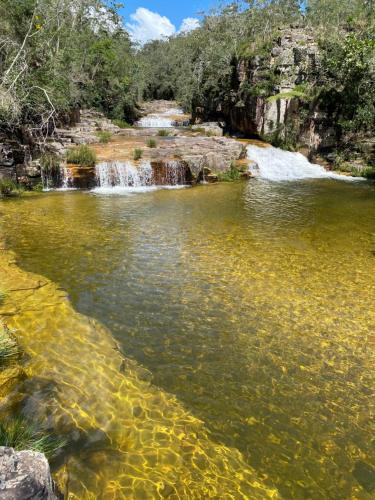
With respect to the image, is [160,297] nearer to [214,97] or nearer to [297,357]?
[297,357]

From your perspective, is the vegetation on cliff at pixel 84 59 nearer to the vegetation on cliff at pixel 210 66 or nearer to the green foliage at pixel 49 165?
the vegetation on cliff at pixel 210 66

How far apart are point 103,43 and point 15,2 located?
58.0 feet

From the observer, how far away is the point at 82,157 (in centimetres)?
1744

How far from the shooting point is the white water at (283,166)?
20.5 m

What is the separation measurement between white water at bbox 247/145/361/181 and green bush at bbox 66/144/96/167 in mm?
8298

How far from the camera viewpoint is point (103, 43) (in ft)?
A: 114

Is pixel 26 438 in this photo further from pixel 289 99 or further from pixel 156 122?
pixel 156 122

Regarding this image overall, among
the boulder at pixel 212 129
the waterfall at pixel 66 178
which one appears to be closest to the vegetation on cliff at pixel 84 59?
the waterfall at pixel 66 178

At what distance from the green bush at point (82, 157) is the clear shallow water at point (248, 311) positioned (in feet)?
16.1

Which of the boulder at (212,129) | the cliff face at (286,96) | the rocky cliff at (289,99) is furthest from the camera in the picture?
the boulder at (212,129)

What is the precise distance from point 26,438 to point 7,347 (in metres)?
1.74

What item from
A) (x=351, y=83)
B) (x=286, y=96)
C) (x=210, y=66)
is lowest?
(x=286, y=96)

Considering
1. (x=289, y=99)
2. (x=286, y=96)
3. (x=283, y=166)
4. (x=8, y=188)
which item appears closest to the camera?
(x=8, y=188)

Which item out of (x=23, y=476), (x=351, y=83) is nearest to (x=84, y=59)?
(x=351, y=83)
